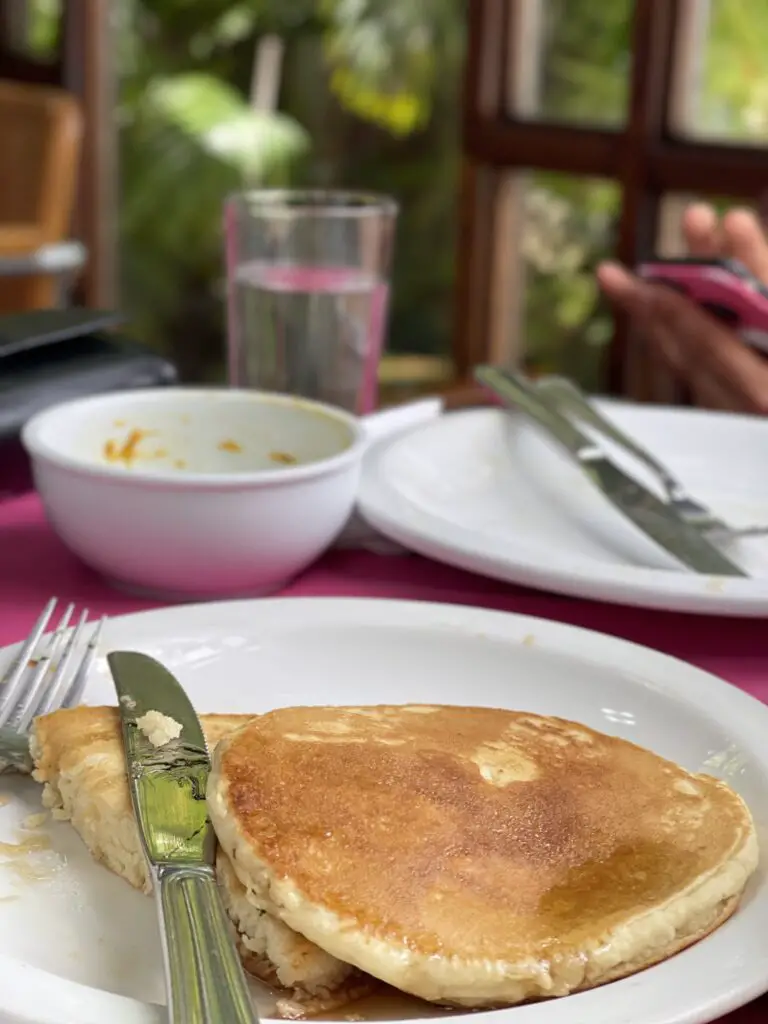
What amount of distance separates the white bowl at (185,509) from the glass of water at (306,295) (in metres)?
0.23

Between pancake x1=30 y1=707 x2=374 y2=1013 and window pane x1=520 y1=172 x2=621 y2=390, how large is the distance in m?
2.28

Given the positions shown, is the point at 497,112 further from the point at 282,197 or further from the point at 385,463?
the point at 385,463

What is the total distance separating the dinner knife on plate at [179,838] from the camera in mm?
365

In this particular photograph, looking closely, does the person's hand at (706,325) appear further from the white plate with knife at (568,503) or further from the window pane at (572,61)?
the window pane at (572,61)

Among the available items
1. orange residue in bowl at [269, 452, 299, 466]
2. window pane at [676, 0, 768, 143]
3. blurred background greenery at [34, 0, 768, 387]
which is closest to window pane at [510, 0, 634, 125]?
window pane at [676, 0, 768, 143]

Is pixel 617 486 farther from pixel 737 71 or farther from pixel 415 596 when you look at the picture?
pixel 737 71

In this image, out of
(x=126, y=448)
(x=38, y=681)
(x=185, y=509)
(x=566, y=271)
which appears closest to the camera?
(x=38, y=681)

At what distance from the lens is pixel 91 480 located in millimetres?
742

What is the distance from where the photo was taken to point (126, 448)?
34.9 inches

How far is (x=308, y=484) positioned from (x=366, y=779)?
1.07ft

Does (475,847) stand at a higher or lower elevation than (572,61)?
lower


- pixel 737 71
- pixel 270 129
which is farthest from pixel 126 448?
pixel 270 129

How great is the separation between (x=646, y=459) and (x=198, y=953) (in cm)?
69

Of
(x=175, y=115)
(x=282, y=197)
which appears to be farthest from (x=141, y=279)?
A: (x=282, y=197)
